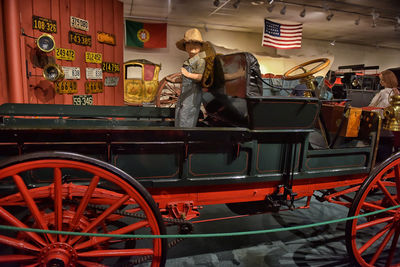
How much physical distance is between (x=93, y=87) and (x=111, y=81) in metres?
0.41

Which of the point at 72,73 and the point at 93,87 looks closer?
the point at 72,73

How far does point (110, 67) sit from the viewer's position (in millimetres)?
4844

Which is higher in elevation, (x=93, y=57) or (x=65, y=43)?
(x=65, y=43)

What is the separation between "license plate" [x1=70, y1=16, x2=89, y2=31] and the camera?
4129 mm

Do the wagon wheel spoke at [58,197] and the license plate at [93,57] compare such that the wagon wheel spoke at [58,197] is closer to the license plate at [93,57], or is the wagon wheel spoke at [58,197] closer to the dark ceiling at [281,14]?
the license plate at [93,57]

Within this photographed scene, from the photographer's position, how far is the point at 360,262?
1996mm

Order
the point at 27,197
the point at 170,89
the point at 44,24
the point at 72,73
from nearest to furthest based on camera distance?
1. the point at 27,197
2. the point at 44,24
3. the point at 72,73
4. the point at 170,89

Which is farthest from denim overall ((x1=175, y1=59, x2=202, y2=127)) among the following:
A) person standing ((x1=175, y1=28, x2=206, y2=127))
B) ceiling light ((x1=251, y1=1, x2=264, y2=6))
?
ceiling light ((x1=251, y1=1, x2=264, y2=6))

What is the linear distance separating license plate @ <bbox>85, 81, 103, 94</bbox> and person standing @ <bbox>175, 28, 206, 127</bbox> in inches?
94.5

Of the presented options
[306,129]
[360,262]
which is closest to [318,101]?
[306,129]

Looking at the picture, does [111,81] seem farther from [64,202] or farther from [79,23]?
[64,202]

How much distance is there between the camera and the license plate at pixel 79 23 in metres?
4.13

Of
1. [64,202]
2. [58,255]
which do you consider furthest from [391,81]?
[58,255]

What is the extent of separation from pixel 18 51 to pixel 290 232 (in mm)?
3879
